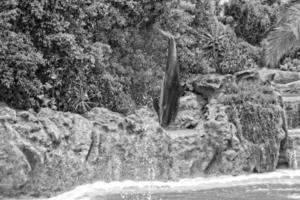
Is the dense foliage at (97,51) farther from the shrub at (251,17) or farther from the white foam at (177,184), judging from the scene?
the shrub at (251,17)

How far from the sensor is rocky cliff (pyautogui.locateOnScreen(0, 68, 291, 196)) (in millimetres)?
10297

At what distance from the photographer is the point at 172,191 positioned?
37.7ft

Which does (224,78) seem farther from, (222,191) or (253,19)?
(253,19)

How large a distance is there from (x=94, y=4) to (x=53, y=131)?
585 centimetres

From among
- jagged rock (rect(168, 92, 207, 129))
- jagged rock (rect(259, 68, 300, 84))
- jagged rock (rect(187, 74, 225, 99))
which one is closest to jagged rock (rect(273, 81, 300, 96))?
jagged rock (rect(259, 68, 300, 84))

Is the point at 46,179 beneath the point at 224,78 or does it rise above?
beneath

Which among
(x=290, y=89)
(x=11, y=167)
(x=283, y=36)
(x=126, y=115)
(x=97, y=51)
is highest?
(x=97, y=51)

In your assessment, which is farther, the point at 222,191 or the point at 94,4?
the point at 94,4

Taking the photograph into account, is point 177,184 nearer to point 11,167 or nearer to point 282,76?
point 11,167

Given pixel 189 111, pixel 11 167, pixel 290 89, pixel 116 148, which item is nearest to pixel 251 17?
pixel 290 89

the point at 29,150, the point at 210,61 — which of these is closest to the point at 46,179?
the point at 29,150

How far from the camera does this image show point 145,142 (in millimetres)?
12828

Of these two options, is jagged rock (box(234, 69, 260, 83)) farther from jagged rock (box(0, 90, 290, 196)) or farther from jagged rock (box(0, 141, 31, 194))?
jagged rock (box(0, 141, 31, 194))

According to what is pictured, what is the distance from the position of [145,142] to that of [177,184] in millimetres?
1268
